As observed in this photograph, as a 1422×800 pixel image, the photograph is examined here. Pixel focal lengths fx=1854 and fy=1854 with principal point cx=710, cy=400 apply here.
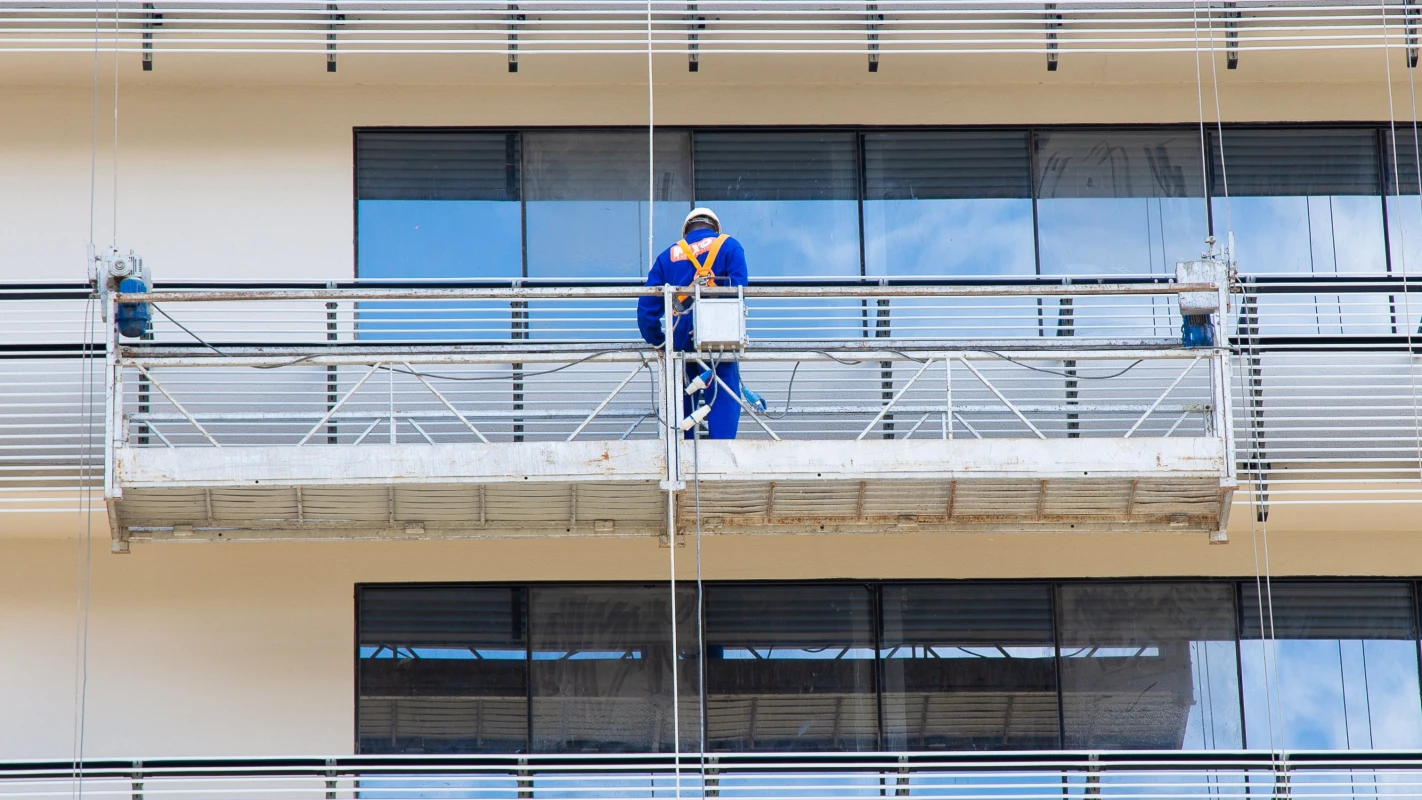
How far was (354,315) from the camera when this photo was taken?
12781 mm

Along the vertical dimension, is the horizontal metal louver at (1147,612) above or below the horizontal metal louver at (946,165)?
below

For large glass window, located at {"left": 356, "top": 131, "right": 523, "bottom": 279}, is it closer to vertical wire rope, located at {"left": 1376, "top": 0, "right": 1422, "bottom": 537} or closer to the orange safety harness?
the orange safety harness

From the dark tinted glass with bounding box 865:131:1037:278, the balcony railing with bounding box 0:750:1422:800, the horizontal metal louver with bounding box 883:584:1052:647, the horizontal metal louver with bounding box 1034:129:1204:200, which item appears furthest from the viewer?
the horizontal metal louver with bounding box 1034:129:1204:200

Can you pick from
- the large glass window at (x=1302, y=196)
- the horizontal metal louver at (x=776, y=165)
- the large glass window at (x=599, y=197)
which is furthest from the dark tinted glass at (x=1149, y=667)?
the large glass window at (x=599, y=197)

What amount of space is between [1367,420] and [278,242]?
7.33m

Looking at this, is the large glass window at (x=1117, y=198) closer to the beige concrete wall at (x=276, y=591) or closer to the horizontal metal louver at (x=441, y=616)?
the beige concrete wall at (x=276, y=591)

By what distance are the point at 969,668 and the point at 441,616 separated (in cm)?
350

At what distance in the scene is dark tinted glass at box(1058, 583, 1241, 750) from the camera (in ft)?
39.9

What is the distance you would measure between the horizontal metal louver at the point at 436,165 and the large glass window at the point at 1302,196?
202 inches

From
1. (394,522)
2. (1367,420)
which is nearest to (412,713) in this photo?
(394,522)

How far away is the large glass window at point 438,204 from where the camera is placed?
13.0m

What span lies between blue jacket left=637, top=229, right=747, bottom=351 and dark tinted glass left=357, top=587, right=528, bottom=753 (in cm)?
240

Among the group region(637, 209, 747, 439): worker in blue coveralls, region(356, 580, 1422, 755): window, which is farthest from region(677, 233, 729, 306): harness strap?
region(356, 580, 1422, 755): window

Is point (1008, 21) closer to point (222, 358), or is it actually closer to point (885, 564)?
point (885, 564)
